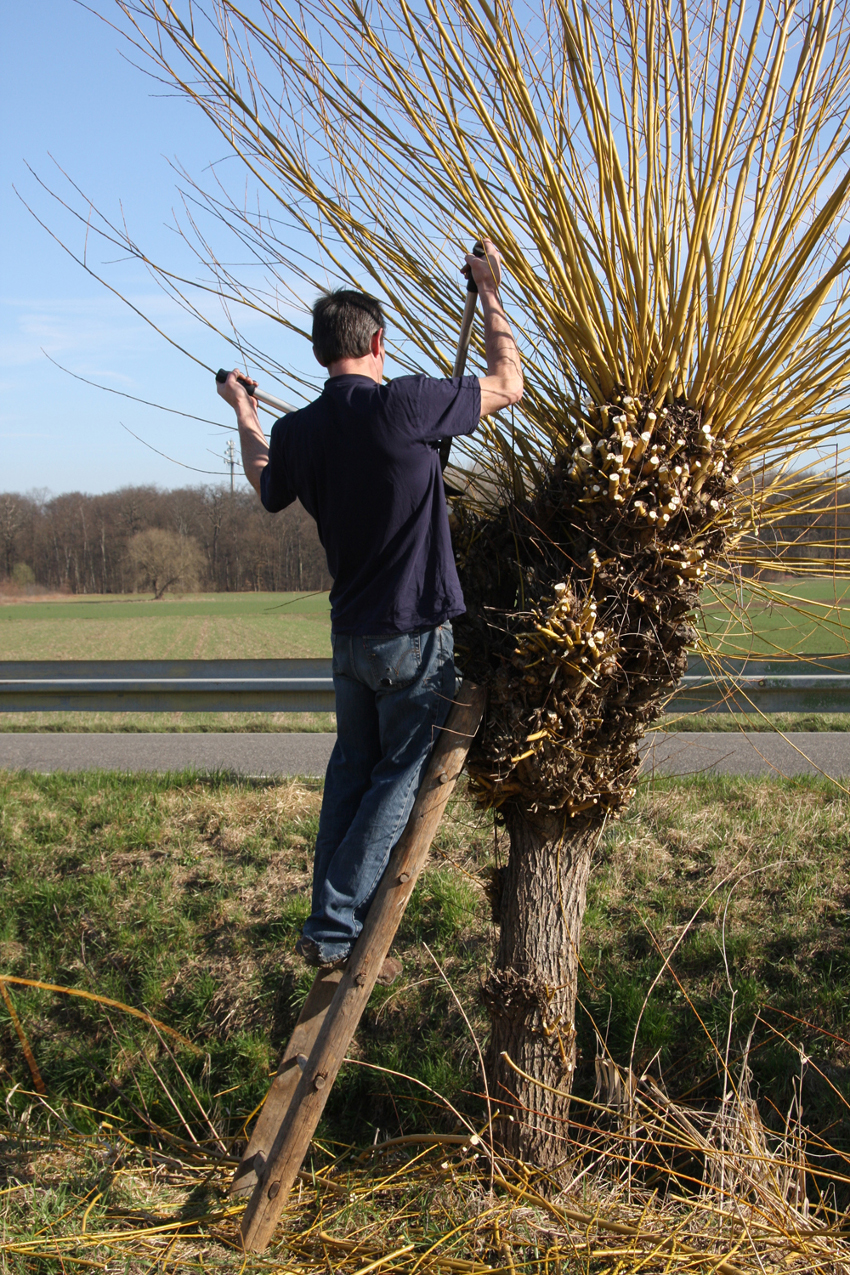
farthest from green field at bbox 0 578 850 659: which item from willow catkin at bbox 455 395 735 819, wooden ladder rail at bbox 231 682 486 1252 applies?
wooden ladder rail at bbox 231 682 486 1252

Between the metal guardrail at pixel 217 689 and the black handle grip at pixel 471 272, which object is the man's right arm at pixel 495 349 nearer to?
the black handle grip at pixel 471 272

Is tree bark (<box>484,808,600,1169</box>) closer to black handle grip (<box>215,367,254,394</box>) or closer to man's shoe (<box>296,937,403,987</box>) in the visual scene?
man's shoe (<box>296,937,403,987</box>)

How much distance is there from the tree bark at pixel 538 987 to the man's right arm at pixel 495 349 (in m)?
1.30

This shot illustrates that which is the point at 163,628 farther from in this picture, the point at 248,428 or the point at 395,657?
the point at 395,657

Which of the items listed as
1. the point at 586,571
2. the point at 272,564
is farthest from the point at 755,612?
the point at 272,564

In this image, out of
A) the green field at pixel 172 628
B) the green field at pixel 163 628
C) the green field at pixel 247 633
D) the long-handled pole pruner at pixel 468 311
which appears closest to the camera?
the long-handled pole pruner at pixel 468 311

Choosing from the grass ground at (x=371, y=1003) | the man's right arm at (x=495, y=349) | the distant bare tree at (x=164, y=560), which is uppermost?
the distant bare tree at (x=164, y=560)

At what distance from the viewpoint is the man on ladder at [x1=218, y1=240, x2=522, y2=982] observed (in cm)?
226

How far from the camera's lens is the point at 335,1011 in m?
2.40

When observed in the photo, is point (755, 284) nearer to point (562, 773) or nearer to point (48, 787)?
point (562, 773)

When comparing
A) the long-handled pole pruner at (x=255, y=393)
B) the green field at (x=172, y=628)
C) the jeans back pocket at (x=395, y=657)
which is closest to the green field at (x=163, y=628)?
the green field at (x=172, y=628)

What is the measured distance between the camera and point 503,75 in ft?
7.06

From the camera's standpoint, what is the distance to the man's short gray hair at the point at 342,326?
7.82 ft

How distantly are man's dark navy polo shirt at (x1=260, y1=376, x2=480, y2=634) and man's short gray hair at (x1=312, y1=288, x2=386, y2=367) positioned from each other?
0.29 ft
